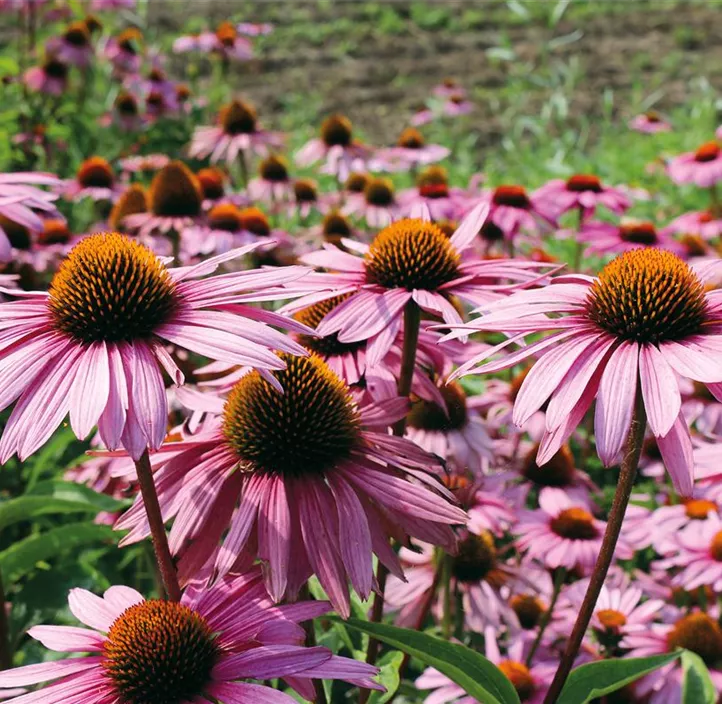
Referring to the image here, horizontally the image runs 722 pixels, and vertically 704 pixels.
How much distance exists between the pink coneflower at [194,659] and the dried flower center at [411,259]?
0.57 metres

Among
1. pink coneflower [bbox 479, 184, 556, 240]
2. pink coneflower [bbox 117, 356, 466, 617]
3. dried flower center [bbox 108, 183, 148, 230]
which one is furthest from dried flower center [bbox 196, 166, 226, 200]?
pink coneflower [bbox 117, 356, 466, 617]

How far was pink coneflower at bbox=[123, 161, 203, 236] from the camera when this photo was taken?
302 centimetres

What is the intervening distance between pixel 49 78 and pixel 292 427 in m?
4.28

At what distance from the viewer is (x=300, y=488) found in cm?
112

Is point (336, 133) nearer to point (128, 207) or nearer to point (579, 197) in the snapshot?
point (128, 207)

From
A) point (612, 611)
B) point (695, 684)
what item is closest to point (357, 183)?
point (612, 611)

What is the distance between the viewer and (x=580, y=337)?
110 cm

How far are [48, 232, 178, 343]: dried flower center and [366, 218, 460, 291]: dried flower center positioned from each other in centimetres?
39

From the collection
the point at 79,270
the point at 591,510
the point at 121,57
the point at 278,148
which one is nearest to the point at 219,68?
the point at 121,57

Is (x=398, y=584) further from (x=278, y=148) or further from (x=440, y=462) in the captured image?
(x=278, y=148)

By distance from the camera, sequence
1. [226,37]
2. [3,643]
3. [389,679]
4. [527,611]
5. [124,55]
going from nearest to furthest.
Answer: [389,679] → [3,643] → [527,611] → [226,37] → [124,55]

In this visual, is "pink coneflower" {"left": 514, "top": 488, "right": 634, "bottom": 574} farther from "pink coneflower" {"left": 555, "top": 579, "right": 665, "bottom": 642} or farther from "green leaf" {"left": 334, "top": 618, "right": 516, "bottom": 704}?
"green leaf" {"left": 334, "top": 618, "right": 516, "bottom": 704}

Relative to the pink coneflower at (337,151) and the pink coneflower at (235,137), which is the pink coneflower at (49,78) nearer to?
the pink coneflower at (235,137)

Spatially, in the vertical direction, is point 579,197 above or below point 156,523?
above
